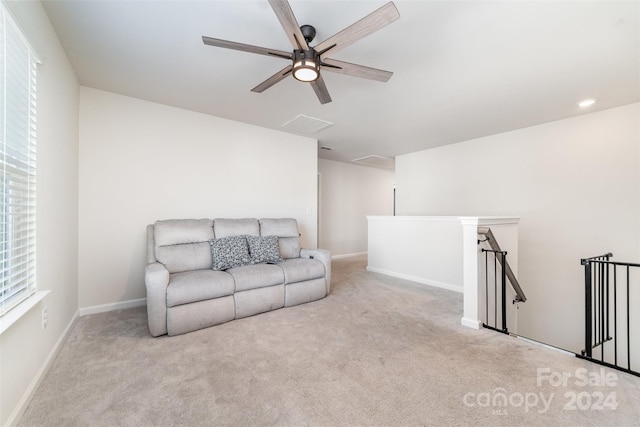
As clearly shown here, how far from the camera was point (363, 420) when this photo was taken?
1.43 metres

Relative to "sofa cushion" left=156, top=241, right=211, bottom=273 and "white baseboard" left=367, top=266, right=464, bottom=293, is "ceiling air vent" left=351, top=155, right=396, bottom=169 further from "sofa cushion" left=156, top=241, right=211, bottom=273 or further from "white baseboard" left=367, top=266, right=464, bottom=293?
"sofa cushion" left=156, top=241, right=211, bottom=273

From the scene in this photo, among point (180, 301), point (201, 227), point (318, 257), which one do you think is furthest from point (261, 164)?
point (180, 301)

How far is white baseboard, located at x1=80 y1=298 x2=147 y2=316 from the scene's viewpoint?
2.93m

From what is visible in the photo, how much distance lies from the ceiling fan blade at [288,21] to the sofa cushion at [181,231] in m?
2.35

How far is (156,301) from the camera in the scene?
2348 mm

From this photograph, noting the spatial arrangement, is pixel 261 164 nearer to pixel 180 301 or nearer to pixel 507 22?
pixel 180 301

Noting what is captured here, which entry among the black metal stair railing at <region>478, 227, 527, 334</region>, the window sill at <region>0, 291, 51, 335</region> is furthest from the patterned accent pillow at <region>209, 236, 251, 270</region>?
the black metal stair railing at <region>478, 227, 527, 334</region>

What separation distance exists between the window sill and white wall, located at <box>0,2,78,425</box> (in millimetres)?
64

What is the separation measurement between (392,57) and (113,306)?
4.05 m

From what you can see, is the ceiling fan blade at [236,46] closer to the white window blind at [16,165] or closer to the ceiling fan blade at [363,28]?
the ceiling fan blade at [363,28]

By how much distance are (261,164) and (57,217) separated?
2.58 metres

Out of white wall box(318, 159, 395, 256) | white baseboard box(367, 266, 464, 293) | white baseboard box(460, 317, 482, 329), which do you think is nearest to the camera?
white baseboard box(460, 317, 482, 329)

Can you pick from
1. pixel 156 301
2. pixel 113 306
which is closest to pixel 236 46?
pixel 156 301

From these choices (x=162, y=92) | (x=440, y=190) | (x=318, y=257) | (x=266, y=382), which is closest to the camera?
(x=266, y=382)
